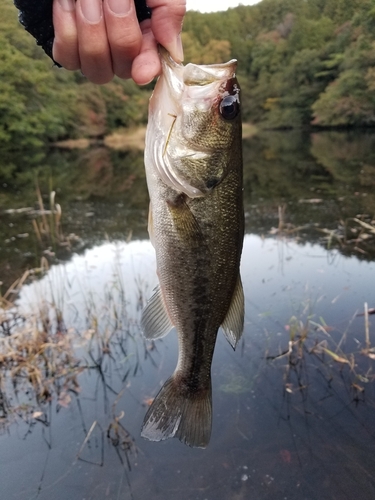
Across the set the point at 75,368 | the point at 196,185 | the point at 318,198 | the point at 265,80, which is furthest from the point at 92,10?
the point at 265,80

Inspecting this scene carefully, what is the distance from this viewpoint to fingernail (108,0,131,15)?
5.24 feet

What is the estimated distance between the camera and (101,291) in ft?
22.6

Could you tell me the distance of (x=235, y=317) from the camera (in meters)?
2.09

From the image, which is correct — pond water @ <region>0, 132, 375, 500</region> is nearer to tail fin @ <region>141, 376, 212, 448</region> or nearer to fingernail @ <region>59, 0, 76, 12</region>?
tail fin @ <region>141, 376, 212, 448</region>

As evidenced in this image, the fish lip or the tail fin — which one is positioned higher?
the fish lip

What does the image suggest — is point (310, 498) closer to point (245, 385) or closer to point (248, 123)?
point (245, 385)

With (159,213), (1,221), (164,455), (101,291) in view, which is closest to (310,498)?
(164,455)

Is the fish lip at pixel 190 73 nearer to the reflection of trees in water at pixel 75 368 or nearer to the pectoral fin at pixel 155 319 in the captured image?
the pectoral fin at pixel 155 319

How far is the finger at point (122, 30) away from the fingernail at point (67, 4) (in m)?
0.13

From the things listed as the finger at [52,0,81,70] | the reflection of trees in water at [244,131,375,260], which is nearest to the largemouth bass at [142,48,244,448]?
the finger at [52,0,81,70]

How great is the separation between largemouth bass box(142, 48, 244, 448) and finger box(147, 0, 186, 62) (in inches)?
3.0

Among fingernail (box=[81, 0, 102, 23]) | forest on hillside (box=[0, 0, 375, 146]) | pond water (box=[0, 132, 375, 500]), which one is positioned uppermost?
forest on hillside (box=[0, 0, 375, 146])

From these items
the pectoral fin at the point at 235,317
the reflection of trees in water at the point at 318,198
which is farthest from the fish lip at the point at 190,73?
the reflection of trees in water at the point at 318,198

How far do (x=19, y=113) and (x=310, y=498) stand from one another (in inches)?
1308
